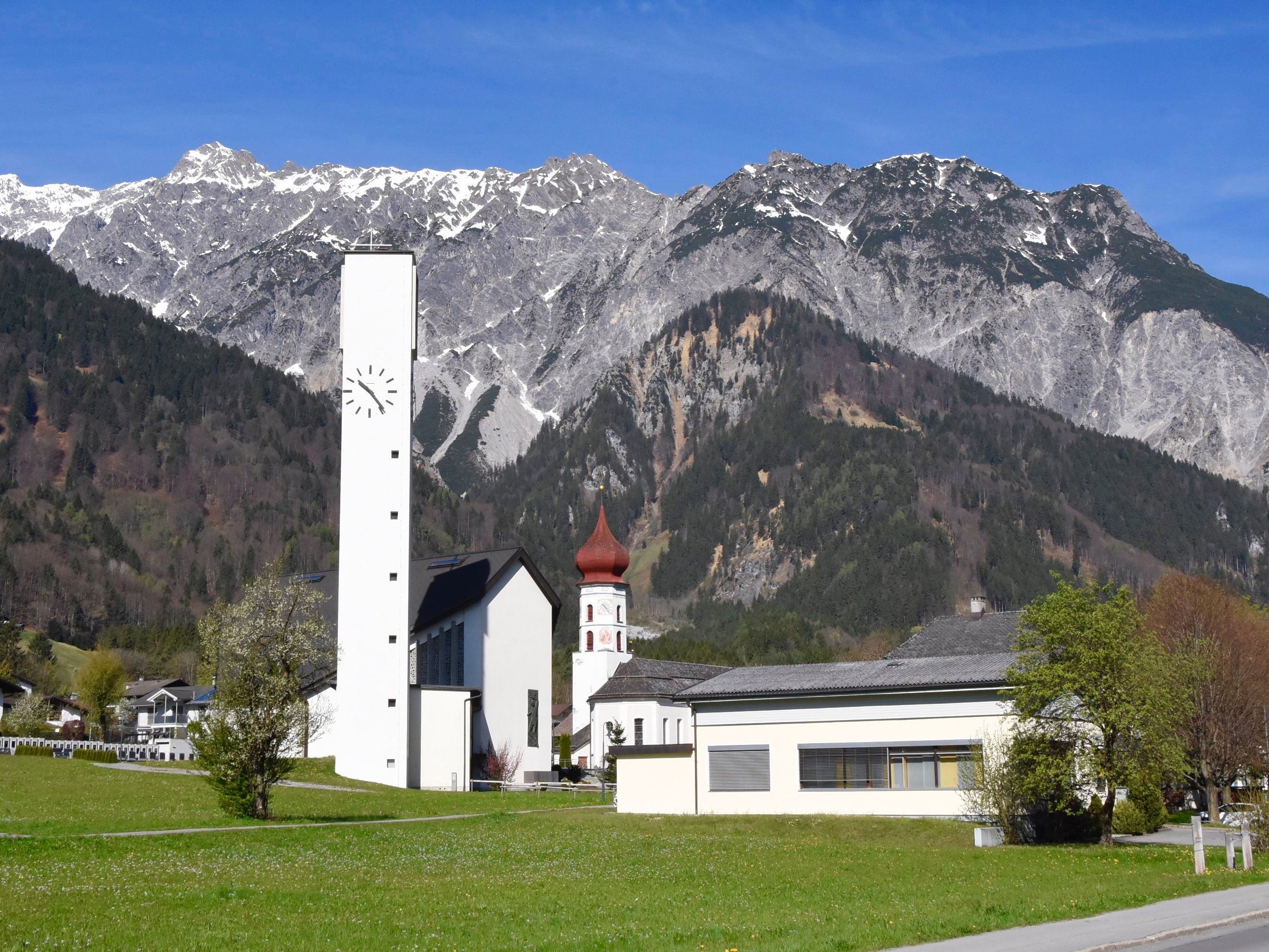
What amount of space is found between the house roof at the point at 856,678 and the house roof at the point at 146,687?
341 ft

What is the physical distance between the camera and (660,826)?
45688mm

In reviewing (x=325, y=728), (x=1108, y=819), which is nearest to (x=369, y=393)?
(x=325, y=728)

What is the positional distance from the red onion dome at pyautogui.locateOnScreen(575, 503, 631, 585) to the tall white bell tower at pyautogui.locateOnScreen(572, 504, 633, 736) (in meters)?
0.04

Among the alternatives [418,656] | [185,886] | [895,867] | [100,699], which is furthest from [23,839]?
[100,699]

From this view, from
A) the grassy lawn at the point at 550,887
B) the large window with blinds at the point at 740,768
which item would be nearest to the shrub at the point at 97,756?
the grassy lawn at the point at 550,887

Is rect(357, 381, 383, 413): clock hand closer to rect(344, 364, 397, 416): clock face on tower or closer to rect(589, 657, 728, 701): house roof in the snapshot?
rect(344, 364, 397, 416): clock face on tower

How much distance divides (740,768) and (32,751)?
39.4m

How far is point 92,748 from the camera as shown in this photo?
71.1 m

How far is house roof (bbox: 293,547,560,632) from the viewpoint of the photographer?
80688 millimetres

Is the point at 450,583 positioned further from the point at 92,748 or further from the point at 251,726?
the point at 251,726

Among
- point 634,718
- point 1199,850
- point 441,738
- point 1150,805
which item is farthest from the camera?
point 634,718

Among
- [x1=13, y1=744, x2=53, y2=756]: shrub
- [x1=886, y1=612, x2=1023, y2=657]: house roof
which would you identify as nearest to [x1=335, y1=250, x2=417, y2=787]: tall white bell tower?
[x1=13, y1=744, x2=53, y2=756]: shrub

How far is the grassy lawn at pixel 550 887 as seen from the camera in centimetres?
2008

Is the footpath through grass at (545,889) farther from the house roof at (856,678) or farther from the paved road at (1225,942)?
the house roof at (856,678)
